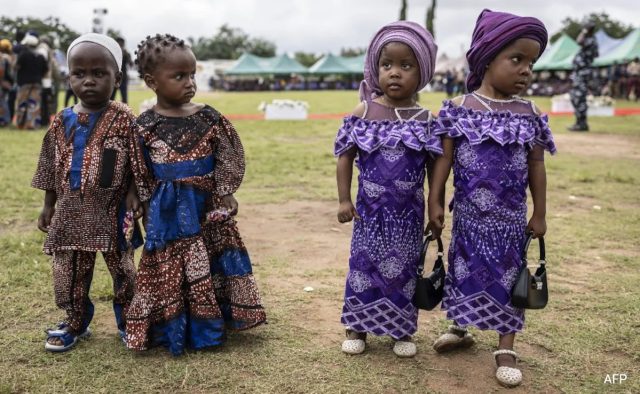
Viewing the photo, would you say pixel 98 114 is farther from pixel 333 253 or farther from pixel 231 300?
pixel 333 253

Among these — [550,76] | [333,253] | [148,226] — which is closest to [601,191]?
[333,253]

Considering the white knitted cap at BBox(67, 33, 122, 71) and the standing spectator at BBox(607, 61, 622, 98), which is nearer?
the white knitted cap at BBox(67, 33, 122, 71)

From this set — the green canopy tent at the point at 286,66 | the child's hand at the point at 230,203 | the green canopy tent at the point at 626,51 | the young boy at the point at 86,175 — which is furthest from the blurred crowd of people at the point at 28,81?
the green canopy tent at the point at 286,66

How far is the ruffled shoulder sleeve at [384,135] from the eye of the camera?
2875 millimetres

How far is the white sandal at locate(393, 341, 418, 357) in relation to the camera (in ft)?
10.1

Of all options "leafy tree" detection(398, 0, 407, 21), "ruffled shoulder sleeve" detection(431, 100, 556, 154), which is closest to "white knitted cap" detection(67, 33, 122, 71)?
"ruffled shoulder sleeve" detection(431, 100, 556, 154)

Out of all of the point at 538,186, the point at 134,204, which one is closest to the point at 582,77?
the point at 538,186

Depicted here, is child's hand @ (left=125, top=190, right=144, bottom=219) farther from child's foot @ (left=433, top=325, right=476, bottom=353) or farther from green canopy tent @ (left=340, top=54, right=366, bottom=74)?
green canopy tent @ (left=340, top=54, right=366, bottom=74)

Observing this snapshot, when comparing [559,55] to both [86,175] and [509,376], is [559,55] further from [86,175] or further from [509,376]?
[86,175]

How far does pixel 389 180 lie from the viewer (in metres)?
2.94

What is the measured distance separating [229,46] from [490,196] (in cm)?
8869

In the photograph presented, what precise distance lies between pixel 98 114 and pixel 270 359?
56.2 inches

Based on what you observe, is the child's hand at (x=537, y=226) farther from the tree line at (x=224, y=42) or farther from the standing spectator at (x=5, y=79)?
the tree line at (x=224, y=42)

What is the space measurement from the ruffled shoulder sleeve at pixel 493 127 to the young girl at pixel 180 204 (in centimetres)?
104
